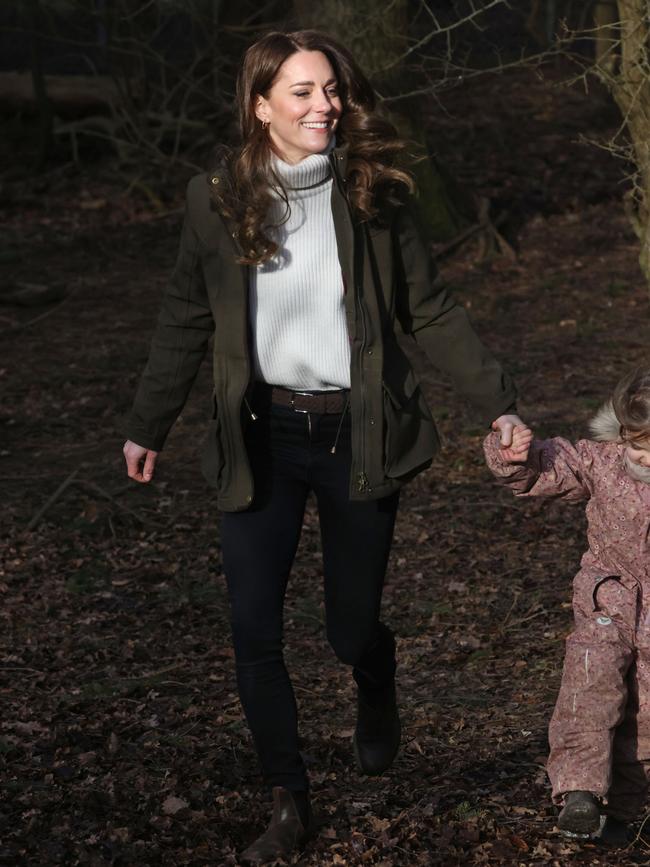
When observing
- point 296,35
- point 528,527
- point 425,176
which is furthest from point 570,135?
point 296,35

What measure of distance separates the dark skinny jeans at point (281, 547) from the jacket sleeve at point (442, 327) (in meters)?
0.36

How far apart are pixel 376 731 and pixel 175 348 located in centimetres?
140

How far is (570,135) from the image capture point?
54.1 feet

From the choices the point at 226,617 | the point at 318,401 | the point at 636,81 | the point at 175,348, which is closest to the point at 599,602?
the point at 318,401

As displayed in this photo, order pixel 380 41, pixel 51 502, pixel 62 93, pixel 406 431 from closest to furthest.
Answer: pixel 406 431, pixel 51 502, pixel 380 41, pixel 62 93

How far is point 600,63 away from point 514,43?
7.97 m

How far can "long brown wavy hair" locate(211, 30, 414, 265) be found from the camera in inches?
135

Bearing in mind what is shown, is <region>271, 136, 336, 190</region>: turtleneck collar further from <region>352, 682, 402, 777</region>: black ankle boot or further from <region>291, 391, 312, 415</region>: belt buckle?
<region>352, 682, 402, 777</region>: black ankle boot

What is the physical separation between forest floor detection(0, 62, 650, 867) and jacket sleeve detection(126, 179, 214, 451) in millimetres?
1272

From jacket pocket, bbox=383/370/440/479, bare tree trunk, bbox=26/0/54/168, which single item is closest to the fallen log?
bare tree trunk, bbox=26/0/54/168

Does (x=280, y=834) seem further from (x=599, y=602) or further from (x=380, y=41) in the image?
(x=380, y=41)

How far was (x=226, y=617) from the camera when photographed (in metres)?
6.08

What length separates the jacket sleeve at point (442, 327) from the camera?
3.59 meters

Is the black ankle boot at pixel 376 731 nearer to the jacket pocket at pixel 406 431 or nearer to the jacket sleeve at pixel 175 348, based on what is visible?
the jacket pocket at pixel 406 431
